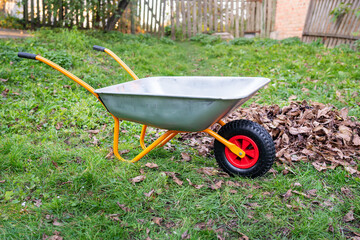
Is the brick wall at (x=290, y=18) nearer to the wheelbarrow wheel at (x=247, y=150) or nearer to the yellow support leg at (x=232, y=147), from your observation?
the wheelbarrow wheel at (x=247, y=150)

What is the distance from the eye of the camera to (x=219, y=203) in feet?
7.10

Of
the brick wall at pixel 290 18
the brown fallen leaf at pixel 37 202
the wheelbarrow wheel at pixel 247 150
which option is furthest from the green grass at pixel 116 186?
the brick wall at pixel 290 18

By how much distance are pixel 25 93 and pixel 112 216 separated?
3110 millimetres

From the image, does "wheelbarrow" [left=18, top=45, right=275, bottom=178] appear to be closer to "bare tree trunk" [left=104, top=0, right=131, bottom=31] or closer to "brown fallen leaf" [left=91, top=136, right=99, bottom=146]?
"brown fallen leaf" [left=91, top=136, right=99, bottom=146]

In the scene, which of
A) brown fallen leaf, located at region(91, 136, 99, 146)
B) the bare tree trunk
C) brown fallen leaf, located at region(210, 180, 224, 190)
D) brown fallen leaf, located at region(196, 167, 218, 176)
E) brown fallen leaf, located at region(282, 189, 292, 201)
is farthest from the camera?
the bare tree trunk

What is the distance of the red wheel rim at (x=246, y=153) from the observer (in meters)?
2.38

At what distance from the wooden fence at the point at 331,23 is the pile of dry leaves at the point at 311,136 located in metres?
5.78

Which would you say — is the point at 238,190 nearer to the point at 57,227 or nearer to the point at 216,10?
the point at 57,227

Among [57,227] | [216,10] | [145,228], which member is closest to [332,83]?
[145,228]

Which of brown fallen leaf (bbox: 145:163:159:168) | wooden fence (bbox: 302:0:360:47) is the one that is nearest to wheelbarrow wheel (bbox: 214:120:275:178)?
brown fallen leaf (bbox: 145:163:159:168)

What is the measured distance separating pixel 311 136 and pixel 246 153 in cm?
93

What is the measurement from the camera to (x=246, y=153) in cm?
245

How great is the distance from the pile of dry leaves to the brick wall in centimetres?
720

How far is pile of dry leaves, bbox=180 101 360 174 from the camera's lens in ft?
8.90
